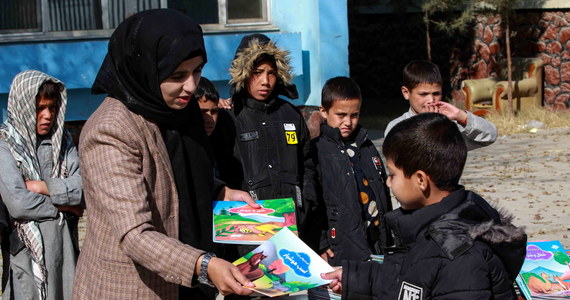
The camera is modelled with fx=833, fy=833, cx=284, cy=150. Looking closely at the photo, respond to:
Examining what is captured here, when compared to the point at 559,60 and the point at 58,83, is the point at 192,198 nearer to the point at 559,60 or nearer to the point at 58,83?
the point at 58,83

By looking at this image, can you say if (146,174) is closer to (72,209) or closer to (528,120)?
(72,209)

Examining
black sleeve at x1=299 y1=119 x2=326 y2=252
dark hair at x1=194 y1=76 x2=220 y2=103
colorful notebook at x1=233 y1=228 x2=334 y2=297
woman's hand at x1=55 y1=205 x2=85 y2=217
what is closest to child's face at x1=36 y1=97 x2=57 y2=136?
woman's hand at x1=55 y1=205 x2=85 y2=217

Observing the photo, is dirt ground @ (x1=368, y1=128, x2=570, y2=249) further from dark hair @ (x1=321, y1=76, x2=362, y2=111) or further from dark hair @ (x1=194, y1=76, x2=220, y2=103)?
dark hair @ (x1=194, y1=76, x2=220, y2=103)

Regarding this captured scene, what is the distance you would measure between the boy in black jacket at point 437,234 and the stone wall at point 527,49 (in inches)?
505

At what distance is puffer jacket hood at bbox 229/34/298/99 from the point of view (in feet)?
15.9

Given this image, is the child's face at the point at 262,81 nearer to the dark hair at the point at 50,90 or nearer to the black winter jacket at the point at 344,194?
the black winter jacket at the point at 344,194

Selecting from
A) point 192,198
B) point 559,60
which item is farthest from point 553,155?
point 192,198

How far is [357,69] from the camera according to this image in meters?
19.1

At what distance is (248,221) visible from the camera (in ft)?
12.0

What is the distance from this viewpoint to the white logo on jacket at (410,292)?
2932 millimetres

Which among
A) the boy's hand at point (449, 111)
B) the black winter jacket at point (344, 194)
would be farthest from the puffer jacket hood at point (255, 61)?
the boy's hand at point (449, 111)

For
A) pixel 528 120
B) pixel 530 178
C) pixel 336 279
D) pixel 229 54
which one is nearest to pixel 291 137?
pixel 336 279

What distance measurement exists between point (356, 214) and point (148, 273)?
197 centimetres

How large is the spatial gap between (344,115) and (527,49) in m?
12.5
